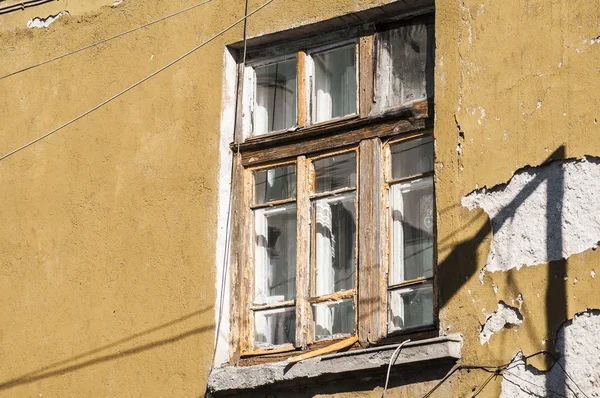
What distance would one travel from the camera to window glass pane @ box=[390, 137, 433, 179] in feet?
23.9

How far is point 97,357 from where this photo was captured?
25.8 feet

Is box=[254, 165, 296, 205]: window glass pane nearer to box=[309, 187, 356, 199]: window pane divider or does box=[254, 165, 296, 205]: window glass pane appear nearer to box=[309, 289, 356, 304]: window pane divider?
box=[309, 187, 356, 199]: window pane divider

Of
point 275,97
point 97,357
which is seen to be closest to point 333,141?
point 275,97

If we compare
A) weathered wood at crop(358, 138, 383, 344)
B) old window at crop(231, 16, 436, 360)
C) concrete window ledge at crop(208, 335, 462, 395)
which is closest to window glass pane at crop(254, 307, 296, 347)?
old window at crop(231, 16, 436, 360)

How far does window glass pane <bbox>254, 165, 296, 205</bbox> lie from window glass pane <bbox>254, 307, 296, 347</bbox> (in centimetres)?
70

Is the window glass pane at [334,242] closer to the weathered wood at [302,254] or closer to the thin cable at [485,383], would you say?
the weathered wood at [302,254]

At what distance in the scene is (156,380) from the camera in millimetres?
7605

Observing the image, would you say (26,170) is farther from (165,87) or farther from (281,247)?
(281,247)

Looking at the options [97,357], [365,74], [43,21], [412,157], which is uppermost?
[43,21]

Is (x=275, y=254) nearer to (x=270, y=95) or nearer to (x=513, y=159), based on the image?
(x=270, y=95)

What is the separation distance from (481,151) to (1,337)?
343 centimetres

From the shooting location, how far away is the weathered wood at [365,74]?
298 inches

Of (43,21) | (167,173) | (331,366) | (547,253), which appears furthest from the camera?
(43,21)

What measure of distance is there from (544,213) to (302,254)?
159 cm
